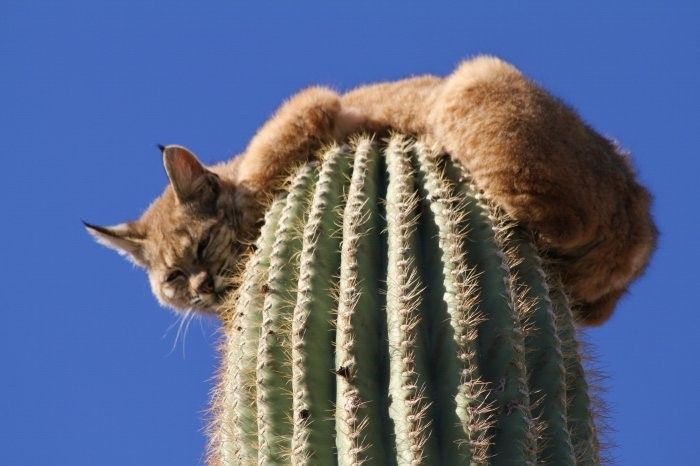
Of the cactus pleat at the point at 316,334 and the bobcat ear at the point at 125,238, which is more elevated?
the bobcat ear at the point at 125,238

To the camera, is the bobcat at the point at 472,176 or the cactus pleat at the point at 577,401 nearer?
the cactus pleat at the point at 577,401

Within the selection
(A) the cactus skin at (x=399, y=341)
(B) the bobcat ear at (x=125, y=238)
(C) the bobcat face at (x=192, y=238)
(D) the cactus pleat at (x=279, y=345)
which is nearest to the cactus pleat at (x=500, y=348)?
(A) the cactus skin at (x=399, y=341)

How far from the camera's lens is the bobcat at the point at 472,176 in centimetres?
451

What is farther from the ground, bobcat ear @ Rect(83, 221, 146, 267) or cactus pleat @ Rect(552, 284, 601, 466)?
bobcat ear @ Rect(83, 221, 146, 267)

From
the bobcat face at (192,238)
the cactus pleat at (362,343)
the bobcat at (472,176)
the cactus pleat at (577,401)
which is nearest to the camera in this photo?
the cactus pleat at (362,343)

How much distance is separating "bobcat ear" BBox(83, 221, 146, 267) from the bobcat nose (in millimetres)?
661

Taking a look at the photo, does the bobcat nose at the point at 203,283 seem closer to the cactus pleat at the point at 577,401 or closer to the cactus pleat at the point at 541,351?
the cactus pleat at the point at 541,351

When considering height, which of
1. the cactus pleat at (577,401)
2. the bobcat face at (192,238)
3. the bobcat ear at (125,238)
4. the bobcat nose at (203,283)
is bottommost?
the cactus pleat at (577,401)

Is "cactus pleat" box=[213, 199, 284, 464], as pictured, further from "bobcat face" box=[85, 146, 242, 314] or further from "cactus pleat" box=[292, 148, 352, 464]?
"bobcat face" box=[85, 146, 242, 314]

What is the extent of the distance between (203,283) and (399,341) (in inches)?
69.0

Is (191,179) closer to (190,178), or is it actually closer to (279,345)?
(190,178)

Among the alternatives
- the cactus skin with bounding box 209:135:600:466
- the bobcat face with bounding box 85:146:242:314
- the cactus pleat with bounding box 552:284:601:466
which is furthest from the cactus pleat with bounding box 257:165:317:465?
the cactus pleat with bounding box 552:284:601:466

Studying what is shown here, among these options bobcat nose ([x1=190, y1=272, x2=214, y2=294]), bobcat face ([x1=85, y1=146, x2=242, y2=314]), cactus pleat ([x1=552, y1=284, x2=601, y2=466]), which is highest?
bobcat face ([x1=85, y1=146, x2=242, y2=314])

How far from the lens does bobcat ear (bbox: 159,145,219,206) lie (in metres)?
5.28
